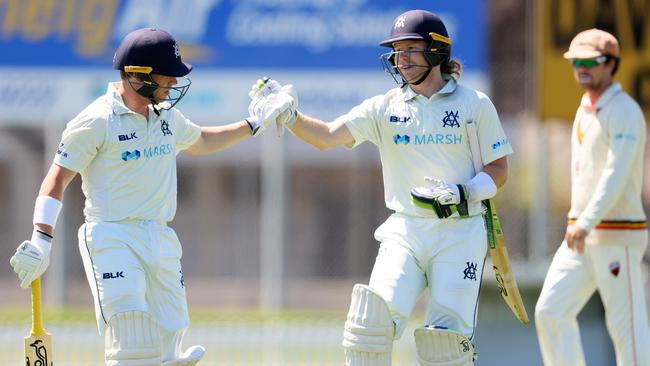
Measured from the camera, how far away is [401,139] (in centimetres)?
566

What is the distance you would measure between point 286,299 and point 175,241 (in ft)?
21.2

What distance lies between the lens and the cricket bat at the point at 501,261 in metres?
5.79

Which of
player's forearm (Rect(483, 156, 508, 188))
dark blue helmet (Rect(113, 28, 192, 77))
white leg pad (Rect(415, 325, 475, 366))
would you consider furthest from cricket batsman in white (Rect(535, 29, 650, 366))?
dark blue helmet (Rect(113, 28, 192, 77))

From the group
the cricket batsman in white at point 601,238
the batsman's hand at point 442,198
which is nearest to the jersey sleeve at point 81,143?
the batsman's hand at point 442,198

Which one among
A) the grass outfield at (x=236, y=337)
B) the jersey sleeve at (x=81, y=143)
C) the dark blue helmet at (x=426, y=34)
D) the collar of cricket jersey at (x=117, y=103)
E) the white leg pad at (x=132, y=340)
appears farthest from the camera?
the grass outfield at (x=236, y=337)

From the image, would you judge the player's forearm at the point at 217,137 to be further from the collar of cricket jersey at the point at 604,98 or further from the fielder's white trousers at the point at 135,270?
the collar of cricket jersey at the point at 604,98

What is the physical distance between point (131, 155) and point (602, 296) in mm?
2248

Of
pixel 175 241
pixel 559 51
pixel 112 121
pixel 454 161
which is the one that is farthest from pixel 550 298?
pixel 559 51

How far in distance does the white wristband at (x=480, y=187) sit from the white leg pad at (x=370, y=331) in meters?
0.60

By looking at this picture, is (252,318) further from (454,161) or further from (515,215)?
(454,161)

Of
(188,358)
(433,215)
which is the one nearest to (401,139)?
(433,215)

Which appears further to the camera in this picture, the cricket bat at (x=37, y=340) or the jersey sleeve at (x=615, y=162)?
the jersey sleeve at (x=615, y=162)

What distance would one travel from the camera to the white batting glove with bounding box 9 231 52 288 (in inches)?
209

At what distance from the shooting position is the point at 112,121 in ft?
18.0
